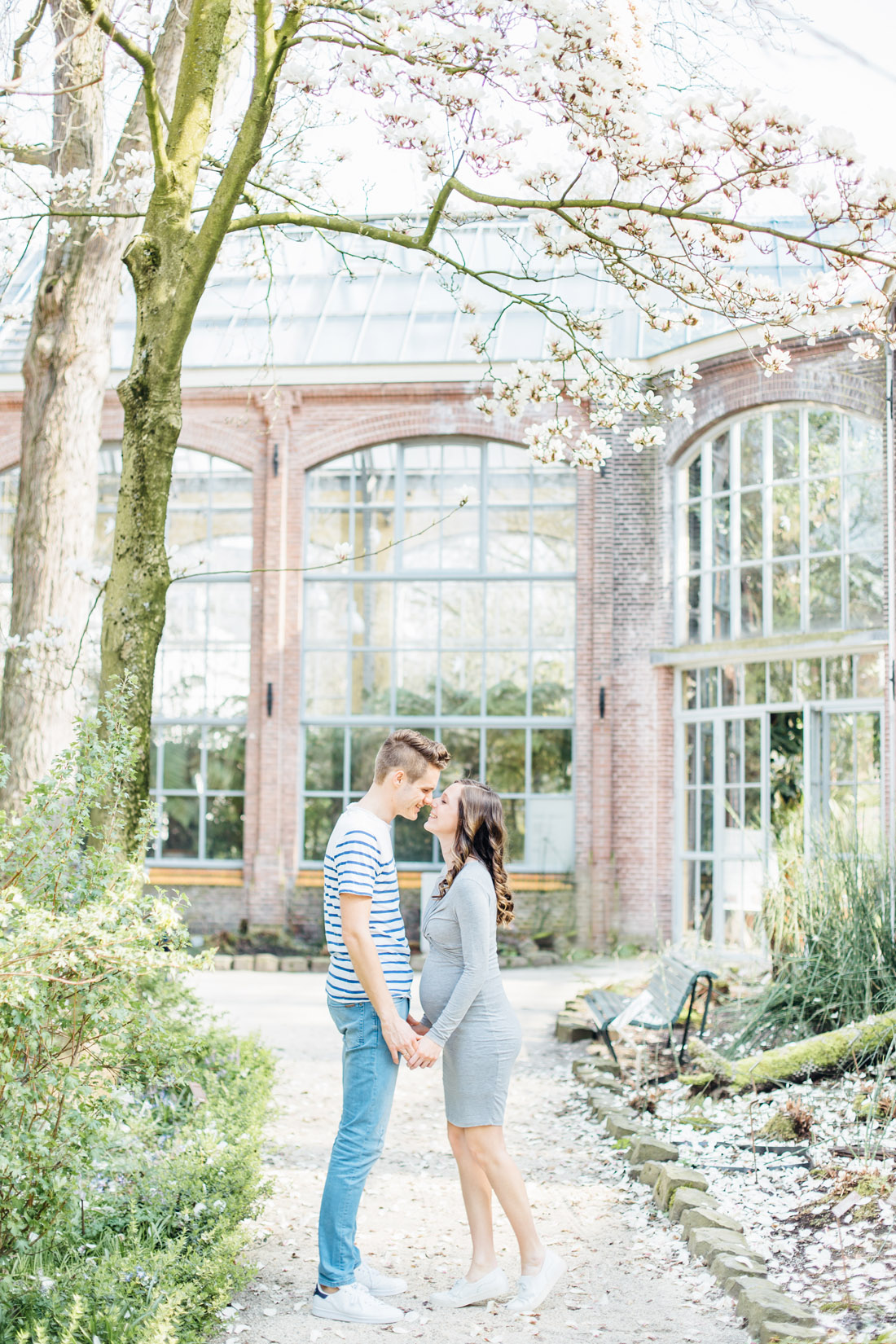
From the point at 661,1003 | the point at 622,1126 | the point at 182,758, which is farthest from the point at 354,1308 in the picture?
the point at 182,758

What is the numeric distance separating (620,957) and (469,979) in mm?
9520

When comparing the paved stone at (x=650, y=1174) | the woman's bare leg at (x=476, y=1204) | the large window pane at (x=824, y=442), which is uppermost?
the large window pane at (x=824, y=442)

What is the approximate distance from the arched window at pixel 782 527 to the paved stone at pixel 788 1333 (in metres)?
8.43

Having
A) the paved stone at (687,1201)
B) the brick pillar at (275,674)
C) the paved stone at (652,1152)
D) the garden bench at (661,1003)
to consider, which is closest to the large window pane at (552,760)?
the brick pillar at (275,674)

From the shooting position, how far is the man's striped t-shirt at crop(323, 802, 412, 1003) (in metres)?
3.62

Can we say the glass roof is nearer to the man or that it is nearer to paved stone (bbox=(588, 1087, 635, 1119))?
paved stone (bbox=(588, 1087, 635, 1119))

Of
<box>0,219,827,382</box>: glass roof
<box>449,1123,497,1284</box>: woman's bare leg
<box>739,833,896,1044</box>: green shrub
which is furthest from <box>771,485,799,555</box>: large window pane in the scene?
<box>449,1123,497,1284</box>: woman's bare leg

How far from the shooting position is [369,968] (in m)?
3.55

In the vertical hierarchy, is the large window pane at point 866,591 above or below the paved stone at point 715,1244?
above

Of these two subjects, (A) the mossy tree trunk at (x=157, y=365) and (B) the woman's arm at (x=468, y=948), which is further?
(A) the mossy tree trunk at (x=157, y=365)

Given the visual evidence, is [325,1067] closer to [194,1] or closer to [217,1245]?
[217,1245]

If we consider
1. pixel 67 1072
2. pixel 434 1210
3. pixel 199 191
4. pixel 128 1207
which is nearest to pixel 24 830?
pixel 67 1072

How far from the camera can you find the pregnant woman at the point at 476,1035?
3.70 m

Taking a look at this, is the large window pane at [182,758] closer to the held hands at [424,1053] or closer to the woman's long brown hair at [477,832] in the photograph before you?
the woman's long brown hair at [477,832]
